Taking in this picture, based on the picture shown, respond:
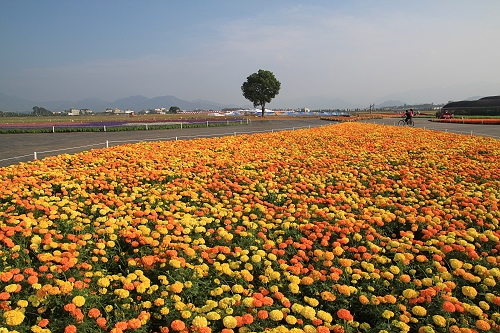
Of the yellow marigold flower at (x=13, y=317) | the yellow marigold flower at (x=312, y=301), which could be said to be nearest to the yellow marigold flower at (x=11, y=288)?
the yellow marigold flower at (x=13, y=317)

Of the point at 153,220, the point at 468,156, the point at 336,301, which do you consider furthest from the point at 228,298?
the point at 468,156

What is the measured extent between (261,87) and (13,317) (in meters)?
79.7

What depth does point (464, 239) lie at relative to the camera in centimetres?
482

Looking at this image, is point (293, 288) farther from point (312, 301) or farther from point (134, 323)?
point (134, 323)

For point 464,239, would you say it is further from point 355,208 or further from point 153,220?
point 153,220

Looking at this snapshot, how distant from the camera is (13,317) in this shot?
2.87 metres

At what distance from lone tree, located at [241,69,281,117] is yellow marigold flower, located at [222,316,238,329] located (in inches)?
3093

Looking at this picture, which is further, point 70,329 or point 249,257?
point 249,257

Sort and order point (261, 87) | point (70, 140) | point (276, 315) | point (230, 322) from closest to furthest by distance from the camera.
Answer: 1. point (230, 322)
2. point (276, 315)
3. point (70, 140)
4. point (261, 87)

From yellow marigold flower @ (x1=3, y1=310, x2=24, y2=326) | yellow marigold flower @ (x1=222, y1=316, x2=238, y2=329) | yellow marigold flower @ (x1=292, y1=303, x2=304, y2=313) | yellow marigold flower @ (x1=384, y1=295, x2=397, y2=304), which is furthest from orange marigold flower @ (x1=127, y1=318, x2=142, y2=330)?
yellow marigold flower @ (x1=384, y1=295, x2=397, y2=304)

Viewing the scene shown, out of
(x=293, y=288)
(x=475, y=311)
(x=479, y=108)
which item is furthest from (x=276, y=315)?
(x=479, y=108)

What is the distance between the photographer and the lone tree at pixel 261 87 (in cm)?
7906

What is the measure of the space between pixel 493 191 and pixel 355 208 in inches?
132

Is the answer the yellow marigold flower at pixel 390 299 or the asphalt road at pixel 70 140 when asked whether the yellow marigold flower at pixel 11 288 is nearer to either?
the yellow marigold flower at pixel 390 299
